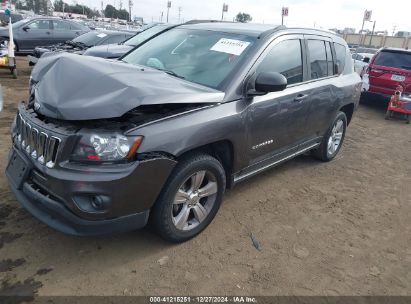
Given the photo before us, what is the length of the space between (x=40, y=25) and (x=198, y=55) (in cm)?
1209

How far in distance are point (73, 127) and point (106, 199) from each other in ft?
1.87

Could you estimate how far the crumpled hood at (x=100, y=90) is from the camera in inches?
98.2

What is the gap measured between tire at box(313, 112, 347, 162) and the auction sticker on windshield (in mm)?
2188

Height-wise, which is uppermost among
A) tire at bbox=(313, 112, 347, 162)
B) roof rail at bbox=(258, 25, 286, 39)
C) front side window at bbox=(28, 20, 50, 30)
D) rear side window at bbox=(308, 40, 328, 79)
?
roof rail at bbox=(258, 25, 286, 39)

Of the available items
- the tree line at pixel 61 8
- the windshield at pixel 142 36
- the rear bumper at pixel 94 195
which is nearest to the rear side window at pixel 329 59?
the rear bumper at pixel 94 195

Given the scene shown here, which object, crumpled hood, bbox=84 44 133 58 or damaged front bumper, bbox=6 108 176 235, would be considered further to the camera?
crumpled hood, bbox=84 44 133 58

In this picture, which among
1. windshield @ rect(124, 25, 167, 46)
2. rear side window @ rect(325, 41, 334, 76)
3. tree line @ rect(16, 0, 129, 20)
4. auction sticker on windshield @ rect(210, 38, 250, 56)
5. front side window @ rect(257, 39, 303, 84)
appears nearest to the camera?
auction sticker on windshield @ rect(210, 38, 250, 56)

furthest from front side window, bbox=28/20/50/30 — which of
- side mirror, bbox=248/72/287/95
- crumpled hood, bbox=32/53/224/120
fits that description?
side mirror, bbox=248/72/287/95

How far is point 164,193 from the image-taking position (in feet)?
9.16

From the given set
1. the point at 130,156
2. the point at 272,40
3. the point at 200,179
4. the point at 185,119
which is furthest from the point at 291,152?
the point at 130,156

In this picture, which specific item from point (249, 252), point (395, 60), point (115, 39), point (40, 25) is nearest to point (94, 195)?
point (249, 252)

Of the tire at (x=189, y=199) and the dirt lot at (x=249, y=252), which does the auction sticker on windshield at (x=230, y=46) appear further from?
the dirt lot at (x=249, y=252)

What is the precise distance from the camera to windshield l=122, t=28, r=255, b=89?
11.1 feet

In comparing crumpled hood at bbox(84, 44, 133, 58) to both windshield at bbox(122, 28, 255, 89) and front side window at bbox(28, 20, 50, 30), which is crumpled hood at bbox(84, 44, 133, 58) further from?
front side window at bbox(28, 20, 50, 30)
